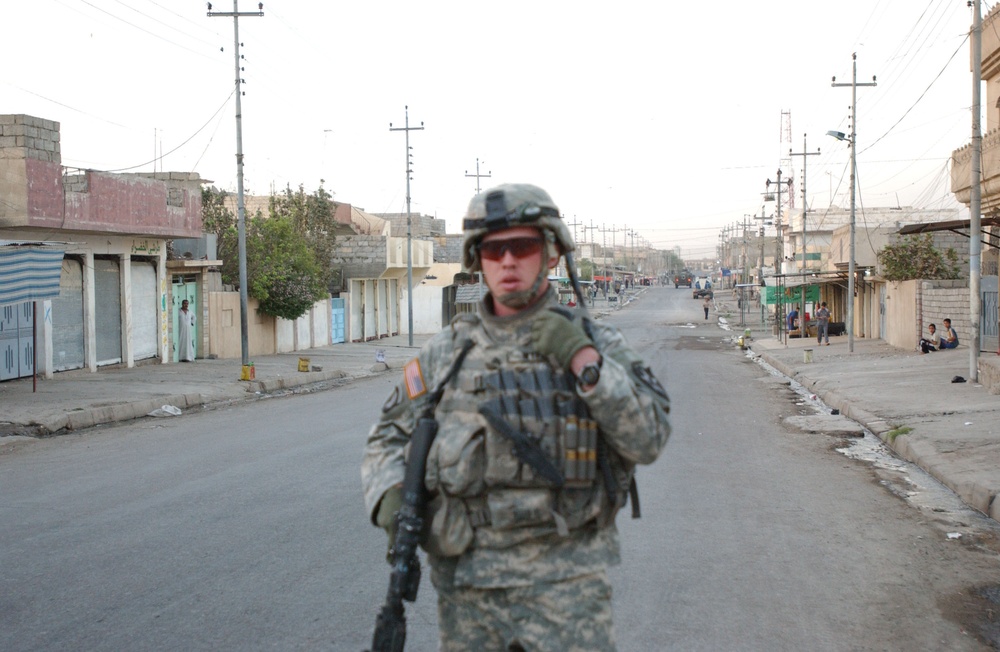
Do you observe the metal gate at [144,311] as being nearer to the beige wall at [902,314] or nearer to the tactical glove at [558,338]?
the beige wall at [902,314]

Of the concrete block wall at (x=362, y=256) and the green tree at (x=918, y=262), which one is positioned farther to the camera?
the concrete block wall at (x=362, y=256)

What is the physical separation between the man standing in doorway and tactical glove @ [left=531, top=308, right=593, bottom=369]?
24054 millimetres

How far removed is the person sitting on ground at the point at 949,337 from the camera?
23.3 m

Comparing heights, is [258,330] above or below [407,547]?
below

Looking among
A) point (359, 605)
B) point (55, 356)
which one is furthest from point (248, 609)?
point (55, 356)

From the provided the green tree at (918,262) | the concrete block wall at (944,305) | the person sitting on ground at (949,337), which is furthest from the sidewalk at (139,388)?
the green tree at (918,262)

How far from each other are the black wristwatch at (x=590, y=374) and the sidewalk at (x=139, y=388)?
38.5ft

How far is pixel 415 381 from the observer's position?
267cm

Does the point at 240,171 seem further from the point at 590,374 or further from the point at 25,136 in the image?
the point at 590,374

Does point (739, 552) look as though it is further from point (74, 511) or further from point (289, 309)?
point (289, 309)

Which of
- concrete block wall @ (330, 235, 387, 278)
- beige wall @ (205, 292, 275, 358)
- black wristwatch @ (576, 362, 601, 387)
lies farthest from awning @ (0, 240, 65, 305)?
concrete block wall @ (330, 235, 387, 278)

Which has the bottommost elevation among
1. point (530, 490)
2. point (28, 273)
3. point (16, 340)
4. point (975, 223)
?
point (16, 340)

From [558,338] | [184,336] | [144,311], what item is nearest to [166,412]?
[144,311]

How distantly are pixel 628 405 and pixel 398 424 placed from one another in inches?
27.7
